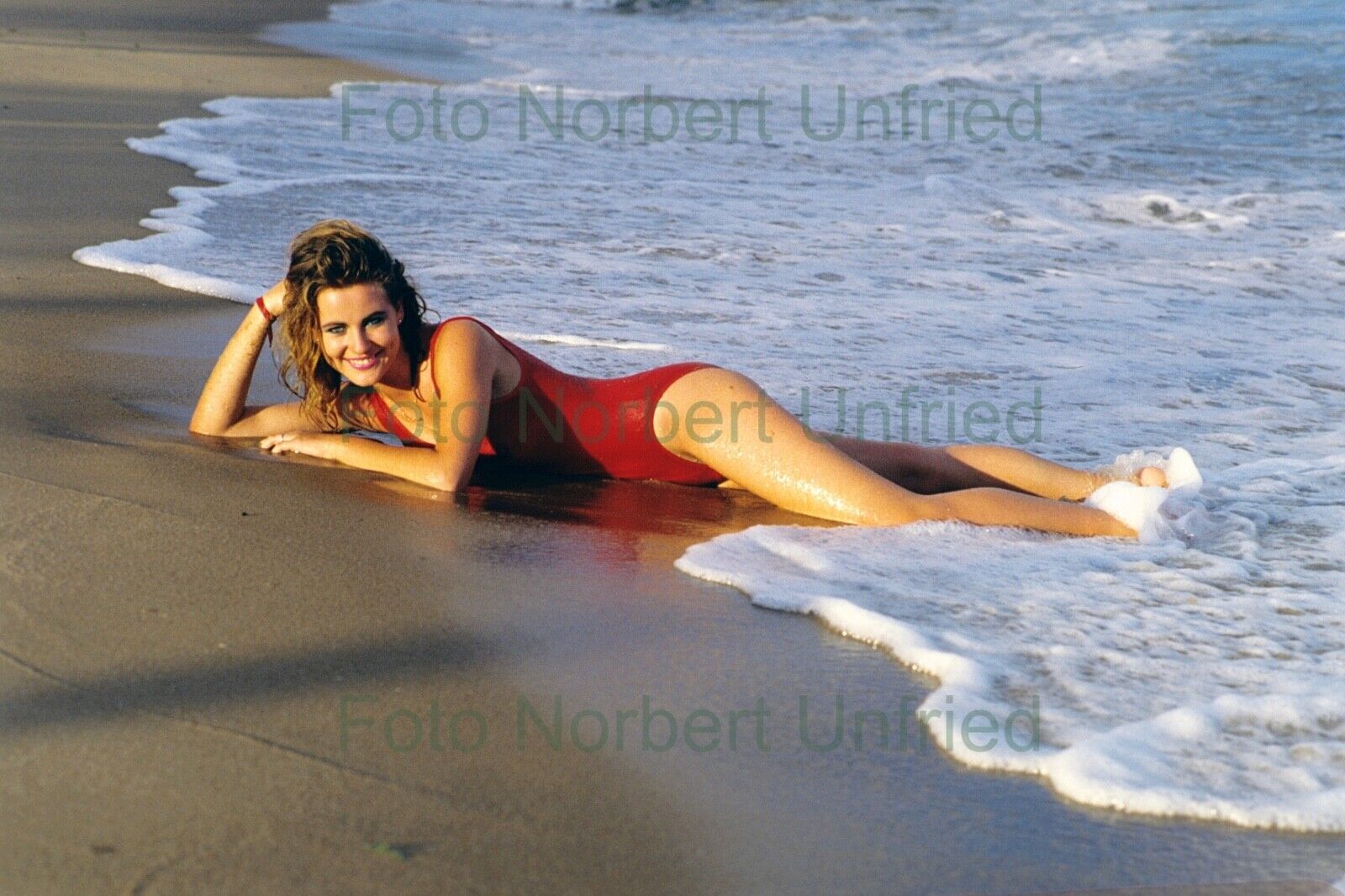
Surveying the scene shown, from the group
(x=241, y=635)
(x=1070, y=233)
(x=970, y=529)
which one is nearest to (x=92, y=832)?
(x=241, y=635)

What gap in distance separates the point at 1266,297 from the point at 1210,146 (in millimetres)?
5122

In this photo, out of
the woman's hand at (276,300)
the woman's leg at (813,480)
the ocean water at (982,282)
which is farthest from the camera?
the woman's hand at (276,300)

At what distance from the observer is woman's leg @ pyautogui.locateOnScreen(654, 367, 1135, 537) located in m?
4.24

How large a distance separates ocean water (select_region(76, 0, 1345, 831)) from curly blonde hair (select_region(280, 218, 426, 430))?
115 cm

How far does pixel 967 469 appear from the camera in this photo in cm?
461

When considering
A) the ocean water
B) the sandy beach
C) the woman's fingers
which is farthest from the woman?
the ocean water

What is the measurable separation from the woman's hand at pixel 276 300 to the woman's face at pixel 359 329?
0.26 metres

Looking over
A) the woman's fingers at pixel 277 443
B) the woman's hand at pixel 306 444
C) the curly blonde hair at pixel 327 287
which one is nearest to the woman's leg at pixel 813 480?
the curly blonde hair at pixel 327 287

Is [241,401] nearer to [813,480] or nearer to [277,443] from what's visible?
[277,443]

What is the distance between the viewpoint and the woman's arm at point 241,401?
442 cm

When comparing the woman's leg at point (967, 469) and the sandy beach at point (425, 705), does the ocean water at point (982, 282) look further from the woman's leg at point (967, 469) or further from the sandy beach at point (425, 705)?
the woman's leg at point (967, 469)

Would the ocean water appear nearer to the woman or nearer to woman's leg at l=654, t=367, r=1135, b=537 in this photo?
woman's leg at l=654, t=367, r=1135, b=537

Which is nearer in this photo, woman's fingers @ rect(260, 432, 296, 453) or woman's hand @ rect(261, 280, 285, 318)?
woman's hand @ rect(261, 280, 285, 318)

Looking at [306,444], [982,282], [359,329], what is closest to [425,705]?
[359,329]
